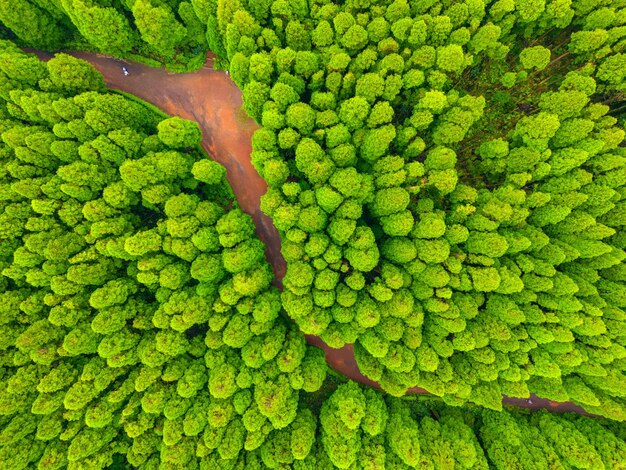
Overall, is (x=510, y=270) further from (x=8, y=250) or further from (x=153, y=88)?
(x=8, y=250)

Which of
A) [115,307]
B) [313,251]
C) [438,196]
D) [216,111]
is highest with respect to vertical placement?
[216,111]

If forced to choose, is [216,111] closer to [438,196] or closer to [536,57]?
[438,196]

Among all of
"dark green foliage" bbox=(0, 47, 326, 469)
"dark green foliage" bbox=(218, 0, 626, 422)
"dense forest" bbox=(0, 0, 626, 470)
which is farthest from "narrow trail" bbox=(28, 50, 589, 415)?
"dark green foliage" bbox=(218, 0, 626, 422)

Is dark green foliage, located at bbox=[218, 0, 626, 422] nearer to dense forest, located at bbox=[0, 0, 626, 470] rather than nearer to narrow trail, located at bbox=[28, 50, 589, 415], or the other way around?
dense forest, located at bbox=[0, 0, 626, 470]

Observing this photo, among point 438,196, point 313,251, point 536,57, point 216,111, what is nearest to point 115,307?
point 313,251

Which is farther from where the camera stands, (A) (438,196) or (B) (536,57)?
(A) (438,196)
